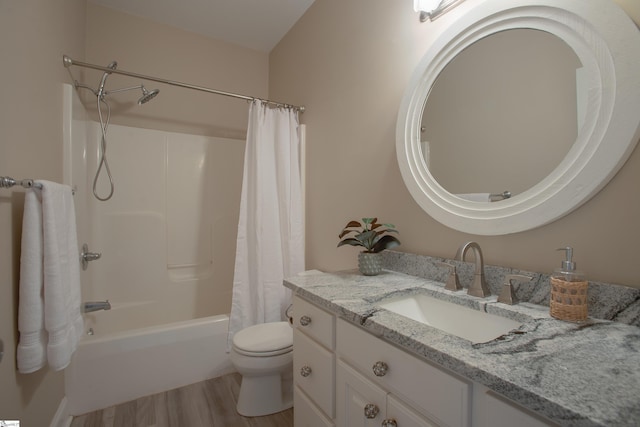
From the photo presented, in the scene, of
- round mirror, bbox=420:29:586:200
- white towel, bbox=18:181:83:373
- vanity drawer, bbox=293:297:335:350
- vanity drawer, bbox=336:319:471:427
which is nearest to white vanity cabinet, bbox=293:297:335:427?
vanity drawer, bbox=293:297:335:350

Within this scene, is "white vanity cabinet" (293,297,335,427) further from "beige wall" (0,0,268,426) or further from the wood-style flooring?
"beige wall" (0,0,268,426)

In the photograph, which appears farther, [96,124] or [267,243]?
[96,124]

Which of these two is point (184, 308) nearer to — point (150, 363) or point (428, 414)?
point (150, 363)

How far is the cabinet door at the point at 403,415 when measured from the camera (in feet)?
2.26

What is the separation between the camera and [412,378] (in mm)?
708

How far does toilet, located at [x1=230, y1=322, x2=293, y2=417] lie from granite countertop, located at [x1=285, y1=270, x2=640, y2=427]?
30.6 inches

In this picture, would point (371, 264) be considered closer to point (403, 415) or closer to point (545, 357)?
point (403, 415)

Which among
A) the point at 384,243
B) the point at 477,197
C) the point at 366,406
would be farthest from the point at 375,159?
the point at 366,406

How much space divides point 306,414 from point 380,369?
0.58 m

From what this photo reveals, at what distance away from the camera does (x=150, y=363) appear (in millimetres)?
1766

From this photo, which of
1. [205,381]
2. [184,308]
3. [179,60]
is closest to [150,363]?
[205,381]

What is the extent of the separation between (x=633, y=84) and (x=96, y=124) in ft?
9.71

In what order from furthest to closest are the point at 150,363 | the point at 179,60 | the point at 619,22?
the point at 179,60
the point at 150,363
the point at 619,22

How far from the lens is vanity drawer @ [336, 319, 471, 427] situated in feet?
2.00
